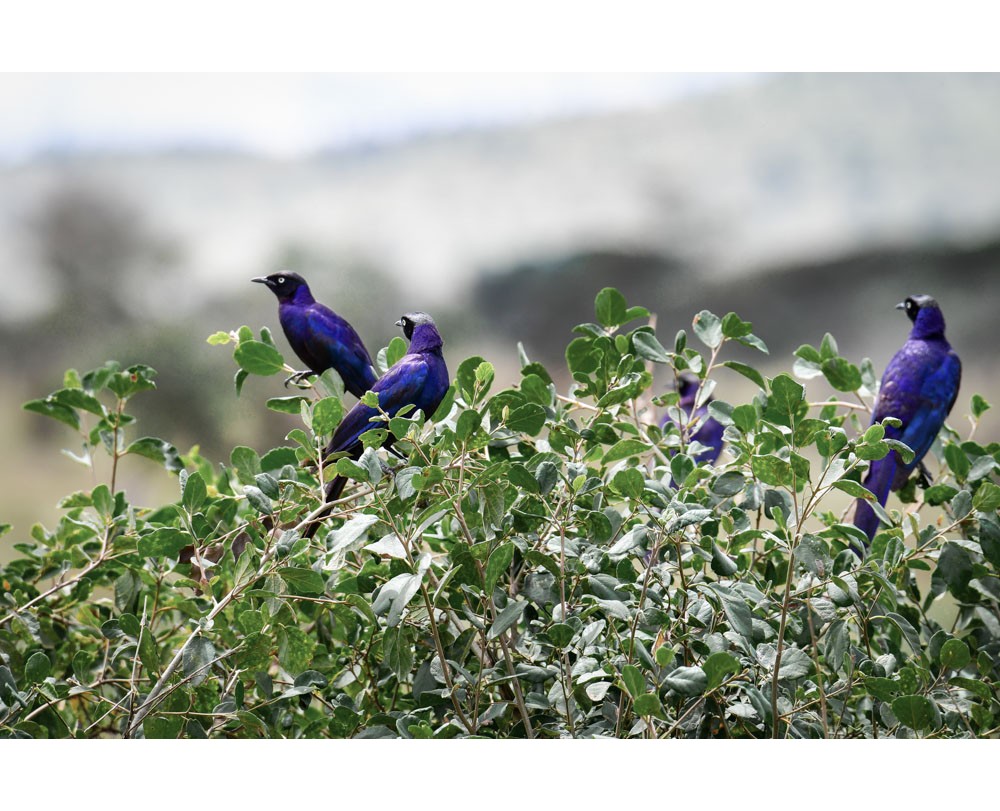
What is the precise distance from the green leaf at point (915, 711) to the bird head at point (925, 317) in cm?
68

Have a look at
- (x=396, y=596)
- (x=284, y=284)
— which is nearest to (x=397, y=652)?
(x=396, y=596)

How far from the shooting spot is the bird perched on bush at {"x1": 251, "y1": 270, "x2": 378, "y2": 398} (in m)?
1.21

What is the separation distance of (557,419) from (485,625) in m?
0.27

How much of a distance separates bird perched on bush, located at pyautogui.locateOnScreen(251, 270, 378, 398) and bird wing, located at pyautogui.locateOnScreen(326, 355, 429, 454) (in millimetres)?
176

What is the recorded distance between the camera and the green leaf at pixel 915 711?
2.72ft

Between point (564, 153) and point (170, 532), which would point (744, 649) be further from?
point (564, 153)

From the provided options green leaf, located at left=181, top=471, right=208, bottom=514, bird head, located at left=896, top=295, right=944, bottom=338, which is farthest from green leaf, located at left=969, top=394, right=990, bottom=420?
green leaf, located at left=181, top=471, right=208, bottom=514

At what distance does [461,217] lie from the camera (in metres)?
2.63

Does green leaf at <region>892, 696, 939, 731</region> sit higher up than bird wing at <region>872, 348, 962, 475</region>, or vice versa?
bird wing at <region>872, 348, 962, 475</region>

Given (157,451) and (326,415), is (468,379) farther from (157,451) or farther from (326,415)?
(157,451)

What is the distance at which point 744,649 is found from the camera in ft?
2.70

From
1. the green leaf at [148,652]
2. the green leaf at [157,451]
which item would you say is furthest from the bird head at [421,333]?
the green leaf at [148,652]

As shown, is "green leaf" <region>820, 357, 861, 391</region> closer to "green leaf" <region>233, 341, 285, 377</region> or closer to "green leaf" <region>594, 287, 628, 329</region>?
"green leaf" <region>594, 287, 628, 329</region>

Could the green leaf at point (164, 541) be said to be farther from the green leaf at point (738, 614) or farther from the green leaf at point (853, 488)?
the green leaf at point (853, 488)
